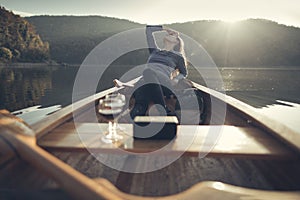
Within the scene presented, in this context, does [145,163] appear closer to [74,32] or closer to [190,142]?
[190,142]

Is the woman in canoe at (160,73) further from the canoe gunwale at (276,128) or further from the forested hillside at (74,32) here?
the forested hillside at (74,32)

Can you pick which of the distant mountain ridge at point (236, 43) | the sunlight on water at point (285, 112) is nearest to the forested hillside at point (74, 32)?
the distant mountain ridge at point (236, 43)

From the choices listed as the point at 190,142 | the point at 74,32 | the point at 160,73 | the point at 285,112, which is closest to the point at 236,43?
the point at 74,32

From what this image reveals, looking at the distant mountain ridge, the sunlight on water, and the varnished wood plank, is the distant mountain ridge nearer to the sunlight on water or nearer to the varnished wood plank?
the sunlight on water

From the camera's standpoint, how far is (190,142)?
218 cm

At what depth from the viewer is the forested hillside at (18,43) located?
7125 centimetres

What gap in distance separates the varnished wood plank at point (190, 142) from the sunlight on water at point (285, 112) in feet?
32.2

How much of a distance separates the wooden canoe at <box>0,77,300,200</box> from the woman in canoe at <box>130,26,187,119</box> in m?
0.65

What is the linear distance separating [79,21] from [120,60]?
4491 centimetres

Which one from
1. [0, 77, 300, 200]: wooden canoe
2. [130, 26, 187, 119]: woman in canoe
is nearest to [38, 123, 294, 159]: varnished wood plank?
[0, 77, 300, 200]: wooden canoe

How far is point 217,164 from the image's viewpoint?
3.17 meters

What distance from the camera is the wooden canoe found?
125cm

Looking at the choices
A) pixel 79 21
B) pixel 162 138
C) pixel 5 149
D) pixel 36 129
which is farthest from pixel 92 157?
pixel 79 21

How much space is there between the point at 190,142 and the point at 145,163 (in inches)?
43.9
